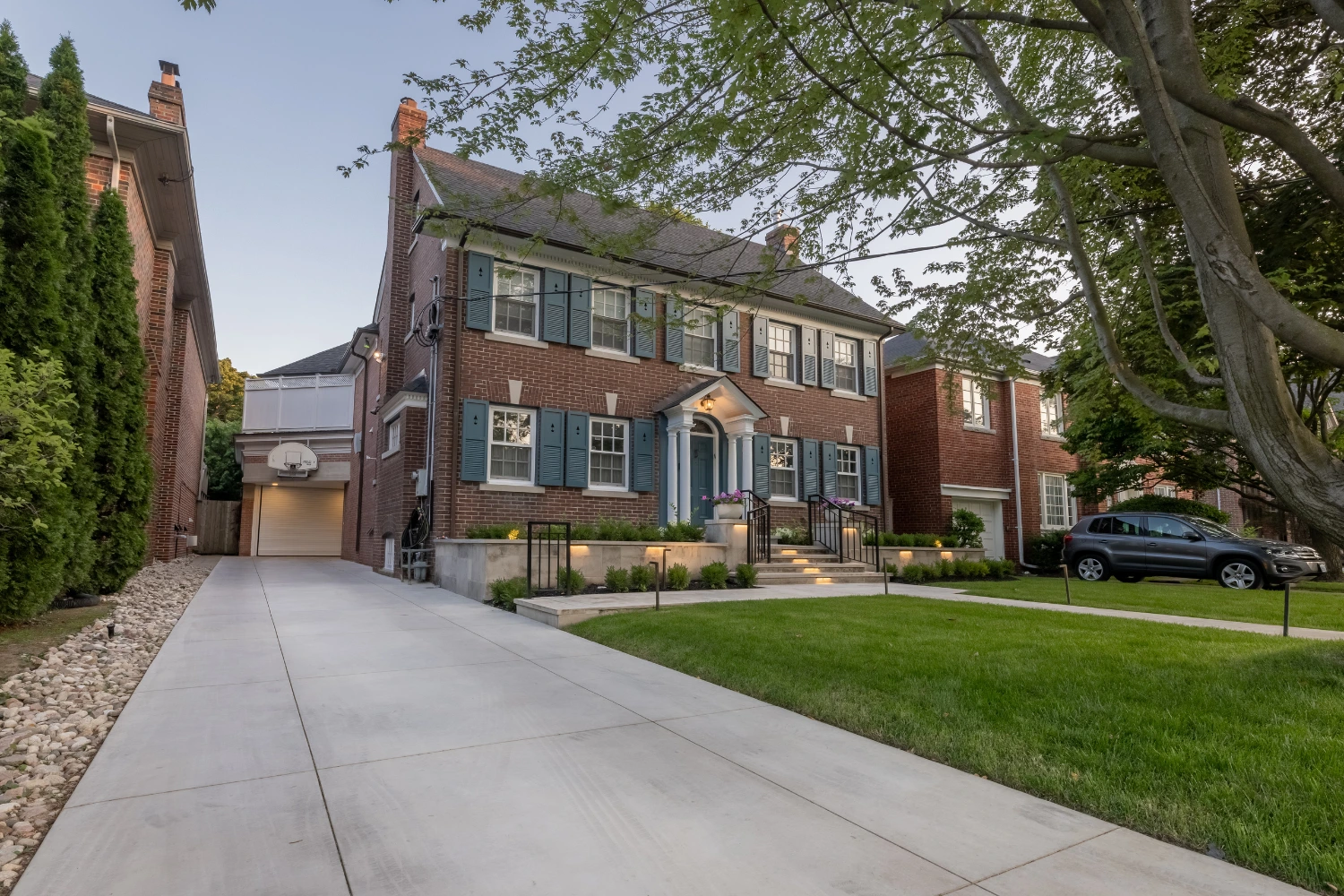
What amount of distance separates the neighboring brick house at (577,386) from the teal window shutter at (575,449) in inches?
1.3

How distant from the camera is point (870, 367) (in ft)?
57.3

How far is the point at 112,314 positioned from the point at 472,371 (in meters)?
4.91

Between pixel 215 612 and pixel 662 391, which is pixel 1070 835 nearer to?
pixel 215 612

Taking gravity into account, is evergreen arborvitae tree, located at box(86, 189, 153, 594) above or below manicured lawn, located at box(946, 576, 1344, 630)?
above

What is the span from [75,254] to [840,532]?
1215 centimetres

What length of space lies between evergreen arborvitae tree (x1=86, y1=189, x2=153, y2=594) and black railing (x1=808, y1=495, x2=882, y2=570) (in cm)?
1125

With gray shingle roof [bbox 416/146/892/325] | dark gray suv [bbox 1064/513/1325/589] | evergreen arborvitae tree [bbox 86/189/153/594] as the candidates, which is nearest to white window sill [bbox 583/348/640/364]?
gray shingle roof [bbox 416/146/892/325]

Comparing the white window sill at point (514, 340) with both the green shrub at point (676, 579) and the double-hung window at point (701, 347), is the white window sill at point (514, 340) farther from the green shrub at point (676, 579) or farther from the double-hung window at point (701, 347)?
the green shrub at point (676, 579)

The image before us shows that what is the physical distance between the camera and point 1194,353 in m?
8.90

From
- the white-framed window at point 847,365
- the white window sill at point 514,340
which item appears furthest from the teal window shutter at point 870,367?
the white window sill at point 514,340

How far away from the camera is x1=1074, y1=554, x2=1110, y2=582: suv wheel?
1469cm

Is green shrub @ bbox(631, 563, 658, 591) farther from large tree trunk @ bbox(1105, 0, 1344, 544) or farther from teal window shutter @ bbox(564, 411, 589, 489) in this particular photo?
large tree trunk @ bbox(1105, 0, 1344, 544)

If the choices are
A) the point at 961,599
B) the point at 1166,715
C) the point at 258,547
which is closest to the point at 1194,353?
the point at 961,599

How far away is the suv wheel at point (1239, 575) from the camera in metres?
→ 12.3
